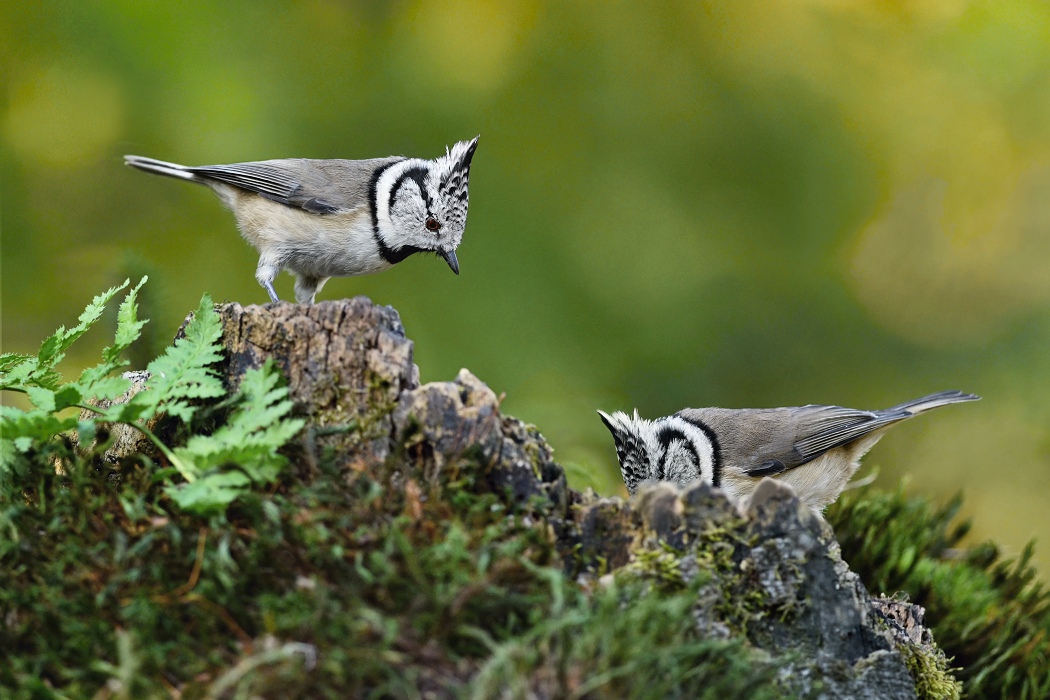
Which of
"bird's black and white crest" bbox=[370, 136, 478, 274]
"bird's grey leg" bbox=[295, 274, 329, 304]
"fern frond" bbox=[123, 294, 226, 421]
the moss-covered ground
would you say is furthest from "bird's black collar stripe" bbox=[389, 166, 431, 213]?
the moss-covered ground

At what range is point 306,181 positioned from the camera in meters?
3.48

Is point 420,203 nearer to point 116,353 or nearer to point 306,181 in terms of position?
point 306,181

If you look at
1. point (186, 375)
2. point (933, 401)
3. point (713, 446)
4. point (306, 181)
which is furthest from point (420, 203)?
point (933, 401)

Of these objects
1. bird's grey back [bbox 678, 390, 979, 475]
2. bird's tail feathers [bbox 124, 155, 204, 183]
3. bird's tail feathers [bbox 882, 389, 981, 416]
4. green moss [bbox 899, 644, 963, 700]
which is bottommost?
green moss [bbox 899, 644, 963, 700]

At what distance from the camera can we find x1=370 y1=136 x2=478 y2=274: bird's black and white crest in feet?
11.3

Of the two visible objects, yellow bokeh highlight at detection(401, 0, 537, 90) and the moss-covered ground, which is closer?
the moss-covered ground

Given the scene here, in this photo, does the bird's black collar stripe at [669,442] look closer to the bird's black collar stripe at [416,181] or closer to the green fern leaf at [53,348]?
Answer: the bird's black collar stripe at [416,181]

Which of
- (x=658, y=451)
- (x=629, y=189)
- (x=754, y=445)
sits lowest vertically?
(x=658, y=451)

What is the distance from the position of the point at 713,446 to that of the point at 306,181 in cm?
182

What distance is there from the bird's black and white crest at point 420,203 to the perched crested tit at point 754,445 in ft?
3.01

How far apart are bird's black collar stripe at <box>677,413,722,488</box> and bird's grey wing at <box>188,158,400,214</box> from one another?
1511 mm

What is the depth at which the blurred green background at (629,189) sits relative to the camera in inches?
182

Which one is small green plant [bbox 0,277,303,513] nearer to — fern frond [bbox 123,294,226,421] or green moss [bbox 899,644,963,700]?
fern frond [bbox 123,294,226,421]

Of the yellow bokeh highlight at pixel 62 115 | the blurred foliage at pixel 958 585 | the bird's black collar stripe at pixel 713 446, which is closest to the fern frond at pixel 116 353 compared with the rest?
the blurred foliage at pixel 958 585
